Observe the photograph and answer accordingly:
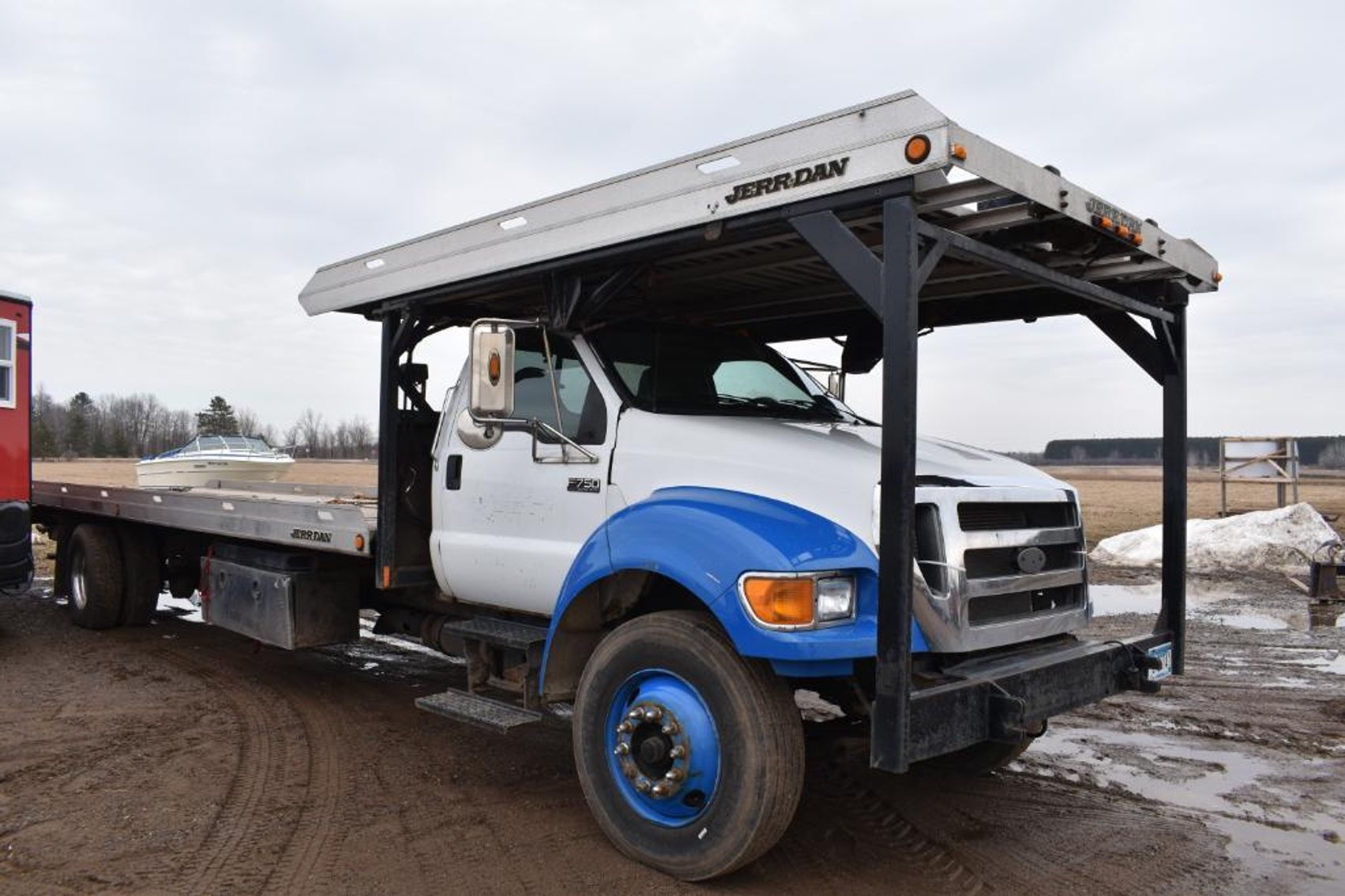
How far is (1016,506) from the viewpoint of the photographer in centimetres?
422

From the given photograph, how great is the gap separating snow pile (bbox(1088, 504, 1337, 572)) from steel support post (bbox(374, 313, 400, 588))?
37.7 ft

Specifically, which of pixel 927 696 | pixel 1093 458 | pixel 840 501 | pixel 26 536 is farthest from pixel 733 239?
pixel 1093 458

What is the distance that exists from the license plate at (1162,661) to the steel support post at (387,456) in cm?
399

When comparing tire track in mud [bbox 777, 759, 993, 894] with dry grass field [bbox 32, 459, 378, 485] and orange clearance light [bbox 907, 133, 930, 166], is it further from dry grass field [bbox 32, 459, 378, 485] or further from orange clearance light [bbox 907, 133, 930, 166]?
dry grass field [bbox 32, 459, 378, 485]

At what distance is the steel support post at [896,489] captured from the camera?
337 cm

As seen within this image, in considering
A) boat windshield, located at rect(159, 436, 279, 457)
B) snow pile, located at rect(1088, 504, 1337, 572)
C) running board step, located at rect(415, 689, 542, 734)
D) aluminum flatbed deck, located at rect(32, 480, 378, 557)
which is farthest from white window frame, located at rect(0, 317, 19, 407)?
snow pile, located at rect(1088, 504, 1337, 572)

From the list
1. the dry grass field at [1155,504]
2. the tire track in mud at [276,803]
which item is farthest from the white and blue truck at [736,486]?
the dry grass field at [1155,504]

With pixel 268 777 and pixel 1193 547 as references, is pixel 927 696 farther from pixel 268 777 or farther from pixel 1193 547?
pixel 1193 547

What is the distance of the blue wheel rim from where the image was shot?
12.3 ft

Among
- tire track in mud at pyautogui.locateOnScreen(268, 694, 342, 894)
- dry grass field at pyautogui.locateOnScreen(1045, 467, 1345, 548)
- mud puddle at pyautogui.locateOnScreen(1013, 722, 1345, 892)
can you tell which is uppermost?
dry grass field at pyautogui.locateOnScreen(1045, 467, 1345, 548)

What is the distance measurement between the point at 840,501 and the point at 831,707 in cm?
318

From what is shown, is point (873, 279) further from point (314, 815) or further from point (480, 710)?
point (314, 815)

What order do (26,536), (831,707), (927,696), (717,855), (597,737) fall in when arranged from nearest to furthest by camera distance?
(927,696), (717,855), (597,737), (831,707), (26,536)

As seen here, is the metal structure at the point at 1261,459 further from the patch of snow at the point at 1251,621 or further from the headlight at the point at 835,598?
the headlight at the point at 835,598
